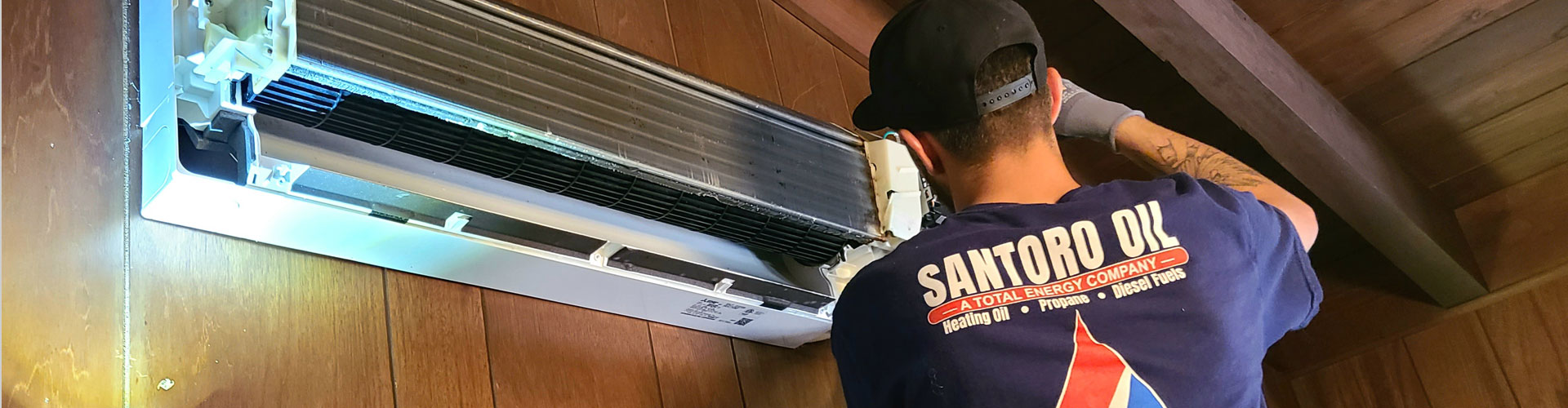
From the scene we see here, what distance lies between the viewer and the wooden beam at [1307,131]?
5.26 ft

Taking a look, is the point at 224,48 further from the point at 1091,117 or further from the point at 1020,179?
the point at 1091,117

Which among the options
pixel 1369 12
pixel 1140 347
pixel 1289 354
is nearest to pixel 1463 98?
pixel 1369 12

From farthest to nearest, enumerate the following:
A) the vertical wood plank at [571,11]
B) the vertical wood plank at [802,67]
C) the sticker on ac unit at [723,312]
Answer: the vertical wood plank at [802,67] < the vertical wood plank at [571,11] < the sticker on ac unit at [723,312]

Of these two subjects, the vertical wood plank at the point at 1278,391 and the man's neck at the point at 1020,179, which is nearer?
the man's neck at the point at 1020,179

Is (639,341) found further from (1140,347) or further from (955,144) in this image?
(1140,347)

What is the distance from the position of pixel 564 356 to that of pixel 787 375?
12.8 inches

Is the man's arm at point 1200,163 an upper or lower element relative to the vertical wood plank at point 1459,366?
upper

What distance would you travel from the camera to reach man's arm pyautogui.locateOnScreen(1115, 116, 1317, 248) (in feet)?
3.29

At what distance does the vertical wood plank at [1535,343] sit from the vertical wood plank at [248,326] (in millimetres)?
1982

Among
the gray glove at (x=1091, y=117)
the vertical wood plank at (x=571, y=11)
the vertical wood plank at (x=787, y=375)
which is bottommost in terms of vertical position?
the vertical wood plank at (x=787, y=375)

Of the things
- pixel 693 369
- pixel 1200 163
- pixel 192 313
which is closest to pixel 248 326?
pixel 192 313

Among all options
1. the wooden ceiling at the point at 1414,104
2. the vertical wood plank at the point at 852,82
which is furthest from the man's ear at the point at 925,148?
the wooden ceiling at the point at 1414,104

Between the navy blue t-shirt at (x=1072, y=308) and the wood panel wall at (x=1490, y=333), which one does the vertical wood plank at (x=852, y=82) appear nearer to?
the navy blue t-shirt at (x=1072, y=308)

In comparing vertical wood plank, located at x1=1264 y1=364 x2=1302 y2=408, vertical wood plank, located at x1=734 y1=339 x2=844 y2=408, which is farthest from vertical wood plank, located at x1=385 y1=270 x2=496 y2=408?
vertical wood plank, located at x1=1264 y1=364 x2=1302 y2=408
